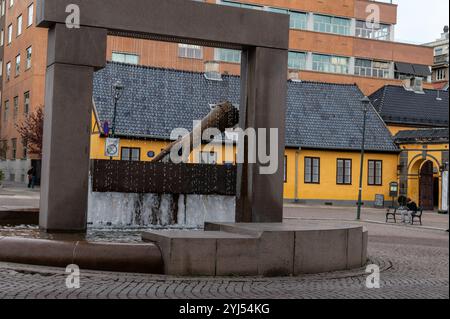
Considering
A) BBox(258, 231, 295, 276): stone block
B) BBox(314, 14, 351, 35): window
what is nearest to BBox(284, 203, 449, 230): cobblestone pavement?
BBox(258, 231, 295, 276): stone block

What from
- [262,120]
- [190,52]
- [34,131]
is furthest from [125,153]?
[262,120]

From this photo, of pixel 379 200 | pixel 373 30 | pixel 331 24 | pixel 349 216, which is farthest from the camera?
pixel 373 30

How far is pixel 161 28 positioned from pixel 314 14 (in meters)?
48.7

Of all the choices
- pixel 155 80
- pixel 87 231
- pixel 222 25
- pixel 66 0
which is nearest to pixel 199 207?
pixel 87 231

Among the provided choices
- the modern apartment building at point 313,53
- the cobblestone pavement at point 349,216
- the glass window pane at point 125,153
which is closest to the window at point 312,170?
the cobblestone pavement at point 349,216

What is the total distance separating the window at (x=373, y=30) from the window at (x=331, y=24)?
4.65 ft

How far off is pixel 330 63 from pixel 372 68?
447 cm

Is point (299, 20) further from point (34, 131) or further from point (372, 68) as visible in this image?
point (34, 131)

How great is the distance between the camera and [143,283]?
9125 millimetres

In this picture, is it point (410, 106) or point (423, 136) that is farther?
point (410, 106)

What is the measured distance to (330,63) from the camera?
5953 cm

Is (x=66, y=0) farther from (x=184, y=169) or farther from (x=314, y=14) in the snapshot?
(x=314, y=14)

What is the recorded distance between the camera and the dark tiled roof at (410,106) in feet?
165

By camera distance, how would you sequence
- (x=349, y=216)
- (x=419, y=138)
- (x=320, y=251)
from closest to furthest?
(x=320, y=251) → (x=349, y=216) → (x=419, y=138)
